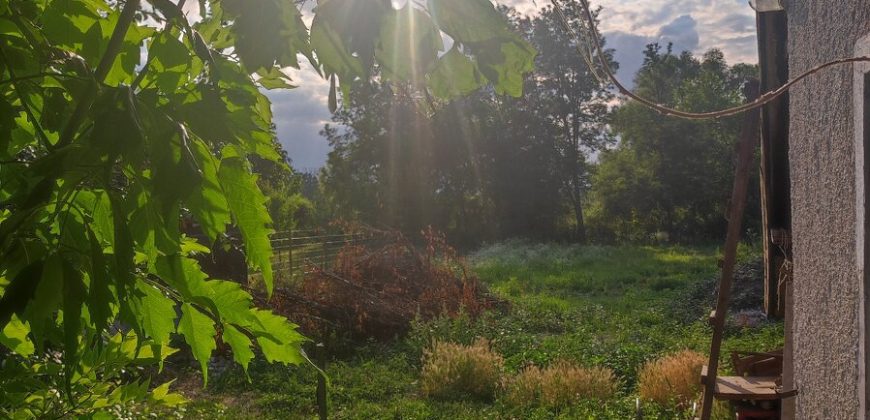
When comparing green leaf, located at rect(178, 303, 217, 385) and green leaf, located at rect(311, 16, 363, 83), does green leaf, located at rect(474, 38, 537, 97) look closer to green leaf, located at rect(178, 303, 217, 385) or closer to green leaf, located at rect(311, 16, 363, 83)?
green leaf, located at rect(311, 16, 363, 83)

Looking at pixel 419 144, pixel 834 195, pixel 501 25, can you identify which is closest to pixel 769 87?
pixel 834 195

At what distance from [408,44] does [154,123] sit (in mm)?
333

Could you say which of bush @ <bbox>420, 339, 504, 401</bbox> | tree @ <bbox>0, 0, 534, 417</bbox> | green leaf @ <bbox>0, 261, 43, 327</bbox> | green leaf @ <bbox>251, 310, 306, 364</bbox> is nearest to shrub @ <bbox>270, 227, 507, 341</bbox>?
bush @ <bbox>420, 339, 504, 401</bbox>

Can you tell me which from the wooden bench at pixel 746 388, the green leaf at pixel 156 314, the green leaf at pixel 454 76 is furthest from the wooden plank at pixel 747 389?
the green leaf at pixel 156 314

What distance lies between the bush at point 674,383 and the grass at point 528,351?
0.14 meters

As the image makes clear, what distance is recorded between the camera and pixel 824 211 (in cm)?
275

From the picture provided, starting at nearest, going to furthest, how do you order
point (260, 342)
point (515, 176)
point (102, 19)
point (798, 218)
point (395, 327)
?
point (102, 19), point (260, 342), point (798, 218), point (395, 327), point (515, 176)

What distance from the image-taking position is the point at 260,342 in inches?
48.3

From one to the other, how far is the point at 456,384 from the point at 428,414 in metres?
0.80

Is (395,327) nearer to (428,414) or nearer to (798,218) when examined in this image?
(428,414)

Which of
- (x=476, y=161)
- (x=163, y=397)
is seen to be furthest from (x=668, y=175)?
(x=163, y=397)

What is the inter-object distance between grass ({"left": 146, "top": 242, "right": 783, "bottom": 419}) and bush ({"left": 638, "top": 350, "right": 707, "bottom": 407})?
0.45ft

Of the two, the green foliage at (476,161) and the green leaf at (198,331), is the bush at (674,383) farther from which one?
the green foliage at (476,161)

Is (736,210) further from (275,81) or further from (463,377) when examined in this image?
(463,377)
